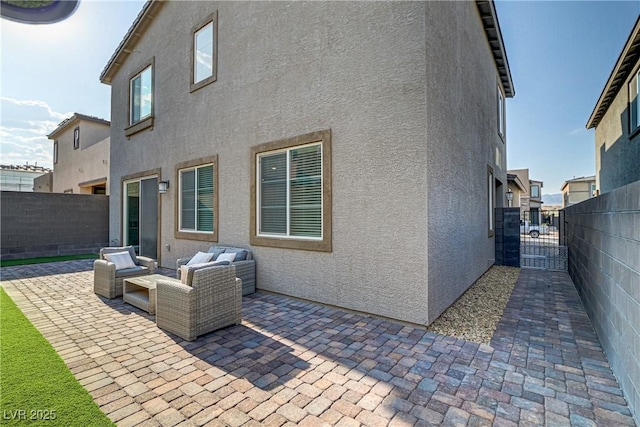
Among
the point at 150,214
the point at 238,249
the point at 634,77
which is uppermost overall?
the point at 634,77

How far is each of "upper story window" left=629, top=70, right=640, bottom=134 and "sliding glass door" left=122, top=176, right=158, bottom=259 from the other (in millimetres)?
15609

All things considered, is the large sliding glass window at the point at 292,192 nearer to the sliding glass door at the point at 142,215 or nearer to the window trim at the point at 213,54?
the window trim at the point at 213,54

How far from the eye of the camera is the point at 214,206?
7539 millimetres

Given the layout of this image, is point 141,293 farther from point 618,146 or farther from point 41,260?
point 618,146

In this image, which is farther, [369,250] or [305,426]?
[369,250]

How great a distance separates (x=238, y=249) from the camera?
677 centimetres

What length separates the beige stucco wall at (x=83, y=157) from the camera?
54.5ft

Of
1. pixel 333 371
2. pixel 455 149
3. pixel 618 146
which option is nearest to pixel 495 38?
pixel 455 149

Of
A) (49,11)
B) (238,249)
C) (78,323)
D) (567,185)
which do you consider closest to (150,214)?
(238,249)

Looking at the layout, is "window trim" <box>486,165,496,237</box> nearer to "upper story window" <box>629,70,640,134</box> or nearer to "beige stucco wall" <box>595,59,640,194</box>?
"beige stucco wall" <box>595,59,640,194</box>

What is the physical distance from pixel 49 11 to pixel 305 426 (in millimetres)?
3199

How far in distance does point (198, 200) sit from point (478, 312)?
7110 millimetres

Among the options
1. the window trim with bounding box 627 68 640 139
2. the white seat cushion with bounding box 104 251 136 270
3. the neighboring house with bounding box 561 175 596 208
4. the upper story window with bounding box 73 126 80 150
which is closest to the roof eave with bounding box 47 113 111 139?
the upper story window with bounding box 73 126 80 150

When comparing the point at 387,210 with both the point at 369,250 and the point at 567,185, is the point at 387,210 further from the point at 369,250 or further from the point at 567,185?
the point at 567,185
